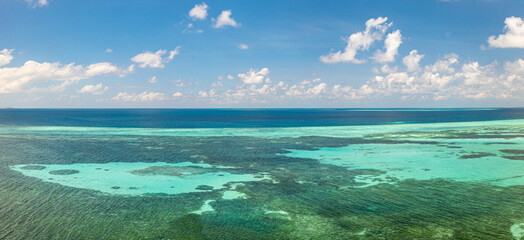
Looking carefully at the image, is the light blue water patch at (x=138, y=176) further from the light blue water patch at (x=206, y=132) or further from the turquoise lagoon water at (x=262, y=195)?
the light blue water patch at (x=206, y=132)

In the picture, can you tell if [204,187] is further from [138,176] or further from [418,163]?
[418,163]

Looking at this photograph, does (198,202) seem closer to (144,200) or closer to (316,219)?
(144,200)

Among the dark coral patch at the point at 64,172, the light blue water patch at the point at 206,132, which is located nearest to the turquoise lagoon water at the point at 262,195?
the dark coral patch at the point at 64,172

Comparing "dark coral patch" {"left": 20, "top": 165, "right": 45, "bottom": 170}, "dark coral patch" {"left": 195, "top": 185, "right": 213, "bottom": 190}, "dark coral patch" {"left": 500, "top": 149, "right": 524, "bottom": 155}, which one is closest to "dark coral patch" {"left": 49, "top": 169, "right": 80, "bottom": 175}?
"dark coral patch" {"left": 20, "top": 165, "right": 45, "bottom": 170}

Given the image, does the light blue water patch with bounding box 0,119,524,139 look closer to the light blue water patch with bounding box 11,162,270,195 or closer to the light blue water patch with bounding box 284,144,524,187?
the light blue water patch with bounding box 284,144,524,187

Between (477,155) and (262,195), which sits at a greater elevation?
(477,155)

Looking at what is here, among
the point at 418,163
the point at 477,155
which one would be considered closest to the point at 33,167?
the point at 418,163

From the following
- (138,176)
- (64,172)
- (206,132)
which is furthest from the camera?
(206,132)

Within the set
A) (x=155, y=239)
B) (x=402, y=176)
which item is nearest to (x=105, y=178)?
(x=155, y=239)
